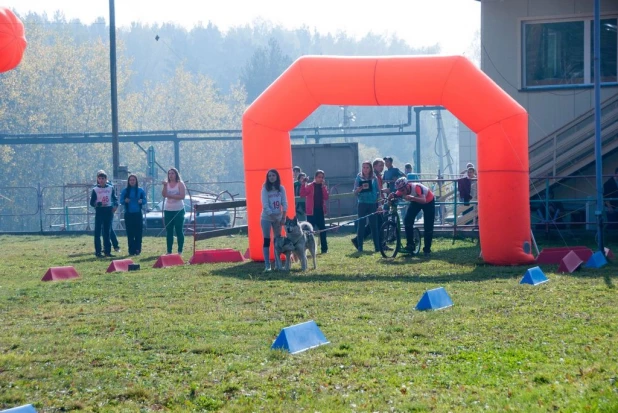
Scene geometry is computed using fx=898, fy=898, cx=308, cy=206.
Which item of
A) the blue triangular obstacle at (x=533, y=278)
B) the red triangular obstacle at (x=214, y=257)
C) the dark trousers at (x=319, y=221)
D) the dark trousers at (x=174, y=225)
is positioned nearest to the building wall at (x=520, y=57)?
the dark trousers at (x=319, y=221)

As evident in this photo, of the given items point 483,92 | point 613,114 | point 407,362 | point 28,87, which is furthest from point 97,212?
point 28,87

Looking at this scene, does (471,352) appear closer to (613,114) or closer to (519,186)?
(519,186)

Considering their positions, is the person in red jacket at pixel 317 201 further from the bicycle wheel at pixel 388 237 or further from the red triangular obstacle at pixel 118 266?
the red triangular obstacle at pixel 118 266

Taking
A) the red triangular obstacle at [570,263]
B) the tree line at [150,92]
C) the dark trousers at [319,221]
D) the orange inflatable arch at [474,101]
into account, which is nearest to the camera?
the red triangular obstacle at [570,263]

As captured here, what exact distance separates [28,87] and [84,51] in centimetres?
817

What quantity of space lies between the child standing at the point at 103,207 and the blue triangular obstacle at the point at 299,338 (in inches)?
449

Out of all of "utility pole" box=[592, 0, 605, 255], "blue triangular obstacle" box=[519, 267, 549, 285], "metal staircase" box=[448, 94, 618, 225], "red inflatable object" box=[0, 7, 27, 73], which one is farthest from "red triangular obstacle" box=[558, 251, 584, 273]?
"red inflatable object" box=[0, 7, 27, 73]

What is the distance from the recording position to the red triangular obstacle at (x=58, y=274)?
14.1 m

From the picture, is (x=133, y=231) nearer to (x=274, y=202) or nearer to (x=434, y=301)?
(x=274, y=202)

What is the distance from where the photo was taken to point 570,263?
1324cm

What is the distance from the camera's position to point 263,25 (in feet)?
421

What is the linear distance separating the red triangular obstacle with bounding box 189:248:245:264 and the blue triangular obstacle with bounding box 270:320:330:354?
843cm

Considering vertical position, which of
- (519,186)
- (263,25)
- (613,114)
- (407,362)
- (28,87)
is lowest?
(407,362)

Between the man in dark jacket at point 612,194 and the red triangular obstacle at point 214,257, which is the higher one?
the man in dark jacket at point 612,194
